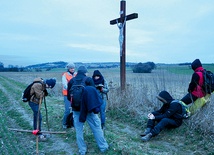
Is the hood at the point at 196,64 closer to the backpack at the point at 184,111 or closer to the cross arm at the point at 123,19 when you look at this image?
the backpack at the point at 184,111

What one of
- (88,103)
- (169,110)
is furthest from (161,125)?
(88,103)

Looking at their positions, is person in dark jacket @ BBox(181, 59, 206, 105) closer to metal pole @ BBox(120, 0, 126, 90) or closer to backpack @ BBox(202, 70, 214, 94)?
backpack @ BBox(202, 70, 214, 94)

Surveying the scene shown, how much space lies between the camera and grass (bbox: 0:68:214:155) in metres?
5.16

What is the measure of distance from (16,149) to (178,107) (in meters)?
4.02

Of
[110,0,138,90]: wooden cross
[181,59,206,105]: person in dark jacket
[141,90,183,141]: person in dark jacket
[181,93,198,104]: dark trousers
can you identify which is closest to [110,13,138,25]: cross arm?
[110,0,138,90]: wooden cross

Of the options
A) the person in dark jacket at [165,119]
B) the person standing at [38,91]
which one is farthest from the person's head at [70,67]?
the person in dark jacket at [165,119]

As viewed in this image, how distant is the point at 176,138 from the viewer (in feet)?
18.8

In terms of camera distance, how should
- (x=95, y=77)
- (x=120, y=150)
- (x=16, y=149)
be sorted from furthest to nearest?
(x=95, y=77)
(x=16, y=149)
(x=120, y=150)

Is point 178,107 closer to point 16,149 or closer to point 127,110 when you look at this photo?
point 127,110

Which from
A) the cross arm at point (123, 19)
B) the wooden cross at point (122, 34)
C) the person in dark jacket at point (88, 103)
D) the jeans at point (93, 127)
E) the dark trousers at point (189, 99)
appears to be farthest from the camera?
the wooden cross at point (122, 34)

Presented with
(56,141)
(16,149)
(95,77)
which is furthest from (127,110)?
(16,149)

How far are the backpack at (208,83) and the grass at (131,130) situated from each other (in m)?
0.44

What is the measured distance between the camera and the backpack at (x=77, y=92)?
15.4 ft

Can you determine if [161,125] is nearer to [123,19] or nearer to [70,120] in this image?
[70,120]
